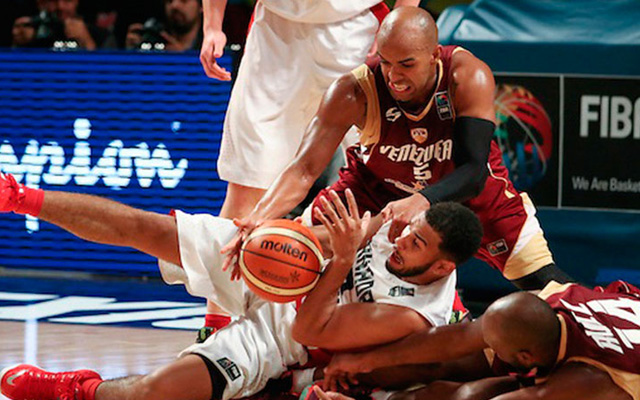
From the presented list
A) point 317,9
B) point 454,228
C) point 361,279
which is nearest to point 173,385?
point 361,279

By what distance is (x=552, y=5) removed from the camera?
6492 millimetres

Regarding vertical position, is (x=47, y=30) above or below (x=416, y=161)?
below

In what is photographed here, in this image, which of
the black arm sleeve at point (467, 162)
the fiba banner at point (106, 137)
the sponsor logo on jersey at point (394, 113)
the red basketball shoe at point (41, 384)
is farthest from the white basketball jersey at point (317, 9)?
the fiba banner at point (106, 137)

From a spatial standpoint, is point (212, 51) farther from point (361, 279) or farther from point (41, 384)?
point (41, 384)

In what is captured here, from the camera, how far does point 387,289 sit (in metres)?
4.09

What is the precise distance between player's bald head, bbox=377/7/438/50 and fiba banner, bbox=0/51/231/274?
291 cm

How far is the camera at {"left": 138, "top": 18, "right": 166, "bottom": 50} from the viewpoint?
8.29 meters

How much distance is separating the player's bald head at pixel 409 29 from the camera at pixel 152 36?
4.21 metres

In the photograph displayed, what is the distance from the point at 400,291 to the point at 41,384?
129 centimetres

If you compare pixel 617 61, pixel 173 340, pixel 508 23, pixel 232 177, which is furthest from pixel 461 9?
pixel 173 340

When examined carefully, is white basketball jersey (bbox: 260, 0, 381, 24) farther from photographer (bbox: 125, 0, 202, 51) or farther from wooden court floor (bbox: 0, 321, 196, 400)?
photographer (bbox: 125, 0, 202, 51)

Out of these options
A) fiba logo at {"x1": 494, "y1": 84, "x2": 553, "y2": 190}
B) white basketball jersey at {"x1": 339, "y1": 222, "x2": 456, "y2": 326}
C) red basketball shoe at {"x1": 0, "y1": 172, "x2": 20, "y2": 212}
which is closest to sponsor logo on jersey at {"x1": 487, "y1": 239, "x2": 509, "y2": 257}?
white basketball jersey at {"x1": 339, "y1": 222, "x2": 456, "y2": 326}

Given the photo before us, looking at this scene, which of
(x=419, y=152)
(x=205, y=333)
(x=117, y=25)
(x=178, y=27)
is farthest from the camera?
(x=117, y=25)

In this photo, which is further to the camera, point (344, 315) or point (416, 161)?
point (416, 161)
